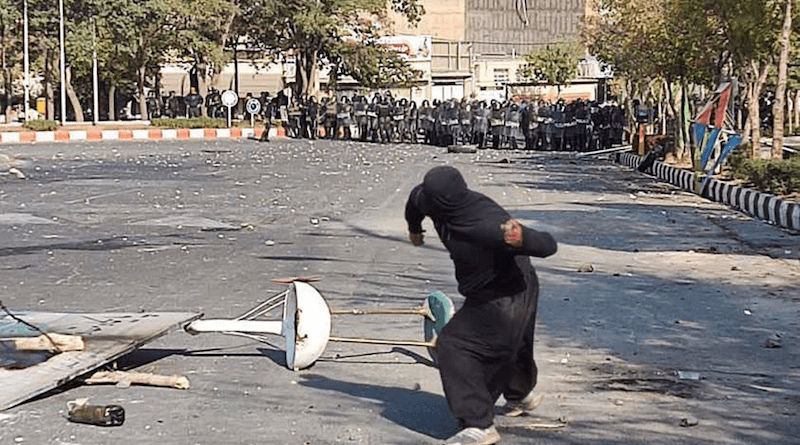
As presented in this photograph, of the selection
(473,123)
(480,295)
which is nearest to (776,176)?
(480,295)

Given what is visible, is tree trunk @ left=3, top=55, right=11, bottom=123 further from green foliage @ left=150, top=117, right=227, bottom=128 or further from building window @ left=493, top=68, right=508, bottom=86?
building window @ left=493, top=68, right=508, bottom=86

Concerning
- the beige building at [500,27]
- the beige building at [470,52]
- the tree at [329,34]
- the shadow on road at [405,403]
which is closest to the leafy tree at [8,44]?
the tree at [329,34]

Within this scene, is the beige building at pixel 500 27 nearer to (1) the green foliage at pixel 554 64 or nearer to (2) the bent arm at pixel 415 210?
(1) the green foliage at pixel 554 64

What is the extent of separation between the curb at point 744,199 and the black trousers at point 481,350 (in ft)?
37.9

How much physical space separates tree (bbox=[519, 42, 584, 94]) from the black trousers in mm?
74785

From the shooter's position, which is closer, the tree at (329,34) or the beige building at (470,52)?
the tree at (329,34)

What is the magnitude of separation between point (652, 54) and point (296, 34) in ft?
91.4

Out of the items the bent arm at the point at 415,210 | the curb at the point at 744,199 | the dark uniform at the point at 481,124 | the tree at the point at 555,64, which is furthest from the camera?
the tree at the point at 555,64

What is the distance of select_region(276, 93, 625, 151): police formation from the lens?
42.4m

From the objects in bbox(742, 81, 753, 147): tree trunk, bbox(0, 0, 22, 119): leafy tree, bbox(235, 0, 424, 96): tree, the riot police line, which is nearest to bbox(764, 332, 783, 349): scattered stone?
bbox(742, 81, 753, 147): tree trunk

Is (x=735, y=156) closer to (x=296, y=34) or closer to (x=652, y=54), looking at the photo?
(x=652, y=54)

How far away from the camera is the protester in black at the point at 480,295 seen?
615 cm

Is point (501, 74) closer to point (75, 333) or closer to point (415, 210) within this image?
point (75, 333)

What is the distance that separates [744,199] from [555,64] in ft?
205
